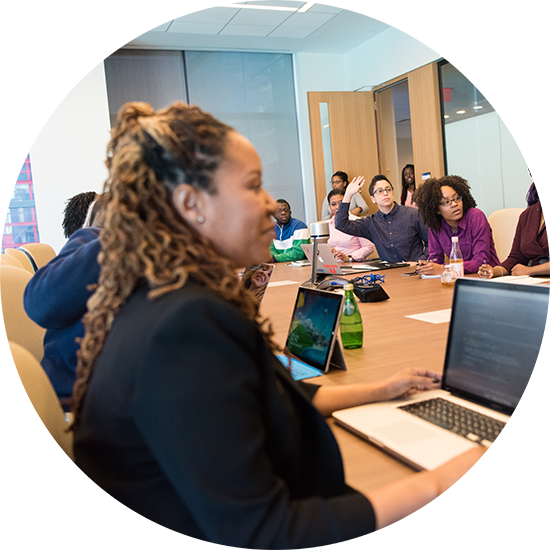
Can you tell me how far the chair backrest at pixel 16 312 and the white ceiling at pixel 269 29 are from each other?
13.5 ft

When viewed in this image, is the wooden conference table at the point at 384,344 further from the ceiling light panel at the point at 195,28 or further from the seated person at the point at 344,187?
the ceiling light panel at the point at 195,28

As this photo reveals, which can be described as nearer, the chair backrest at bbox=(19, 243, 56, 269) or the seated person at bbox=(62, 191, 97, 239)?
the seated person at bbox=(62, 191, 97, 239)

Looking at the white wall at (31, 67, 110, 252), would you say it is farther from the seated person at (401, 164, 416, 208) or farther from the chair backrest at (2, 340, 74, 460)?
the chair backrest at (2, 340, 74, 460)

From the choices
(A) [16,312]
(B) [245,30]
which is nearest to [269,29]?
(B) [245,30]

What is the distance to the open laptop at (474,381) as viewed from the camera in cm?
85

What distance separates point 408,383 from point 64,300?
871 millimetres

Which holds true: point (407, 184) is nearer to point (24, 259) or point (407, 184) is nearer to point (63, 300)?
point (24, 259)

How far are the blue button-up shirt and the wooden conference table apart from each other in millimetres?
1299

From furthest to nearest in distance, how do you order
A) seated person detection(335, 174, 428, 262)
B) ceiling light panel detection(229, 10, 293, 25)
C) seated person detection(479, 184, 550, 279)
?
ceiling light panel detection(229, 10, 293, 25) → seated person detection(335, 174, 428, 262) → seated person detection(479, 184, 550, 279)

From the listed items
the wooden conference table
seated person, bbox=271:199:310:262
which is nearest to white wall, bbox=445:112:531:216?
seated person, bbox=271:199:310:262

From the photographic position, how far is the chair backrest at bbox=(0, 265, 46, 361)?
152 cm

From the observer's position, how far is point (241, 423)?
0.57 meters

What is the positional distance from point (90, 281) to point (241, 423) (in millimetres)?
779

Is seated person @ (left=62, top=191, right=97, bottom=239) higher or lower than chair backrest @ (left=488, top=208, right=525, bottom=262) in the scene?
higher
